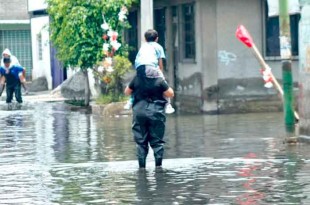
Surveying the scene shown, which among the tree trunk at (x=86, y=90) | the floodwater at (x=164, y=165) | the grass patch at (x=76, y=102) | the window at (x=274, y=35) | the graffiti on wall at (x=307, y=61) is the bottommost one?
the floodwater at (x=164, y=165)

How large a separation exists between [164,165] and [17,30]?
37.6m

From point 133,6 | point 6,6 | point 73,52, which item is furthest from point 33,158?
point 6,6

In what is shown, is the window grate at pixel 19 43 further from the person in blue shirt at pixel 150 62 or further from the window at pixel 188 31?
the person in blue shirt at pixel 150 62

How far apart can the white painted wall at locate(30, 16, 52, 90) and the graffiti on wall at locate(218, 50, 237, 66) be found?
59.8 ft

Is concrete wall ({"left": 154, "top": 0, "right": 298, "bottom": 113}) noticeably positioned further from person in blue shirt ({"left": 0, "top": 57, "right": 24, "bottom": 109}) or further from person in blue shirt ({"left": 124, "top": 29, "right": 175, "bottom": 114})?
person in blue shirt ({"left": 124, "top": 29, "right": 175, "bottom": 114})

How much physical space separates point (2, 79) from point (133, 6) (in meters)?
5.56

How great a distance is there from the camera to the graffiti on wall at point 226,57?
25.5 meters

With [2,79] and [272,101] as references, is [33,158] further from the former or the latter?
[2,79]

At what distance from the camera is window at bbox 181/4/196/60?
87.3 feet

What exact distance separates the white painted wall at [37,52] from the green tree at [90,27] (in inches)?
562

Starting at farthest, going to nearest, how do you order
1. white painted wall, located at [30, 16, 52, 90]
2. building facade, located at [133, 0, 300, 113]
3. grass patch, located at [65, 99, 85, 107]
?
white painted wall, located at [30, 16, 52, 90] < grass patch, located at [65, 99, 85, 107] < building facade, located at [133, 0, 300, 113]

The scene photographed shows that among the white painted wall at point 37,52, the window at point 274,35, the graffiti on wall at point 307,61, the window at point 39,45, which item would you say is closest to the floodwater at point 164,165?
the graffiti on wall at point 307,61

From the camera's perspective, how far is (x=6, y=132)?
72.3 ft

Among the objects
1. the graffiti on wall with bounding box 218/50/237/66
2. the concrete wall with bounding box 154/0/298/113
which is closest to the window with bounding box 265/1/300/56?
the concrete wall with bounding box 154/0/298/113
